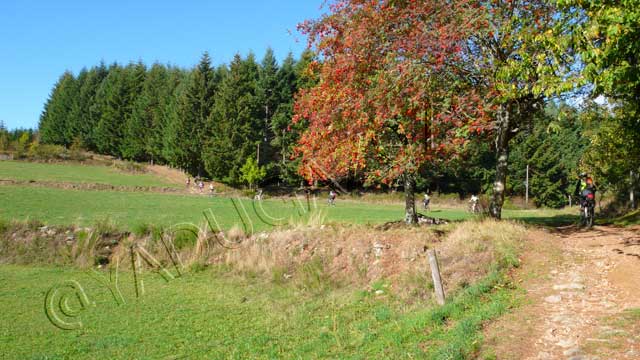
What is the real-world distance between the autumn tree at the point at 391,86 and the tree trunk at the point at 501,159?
1.54 metres

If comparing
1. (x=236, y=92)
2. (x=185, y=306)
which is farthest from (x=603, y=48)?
(x=236, y=92)

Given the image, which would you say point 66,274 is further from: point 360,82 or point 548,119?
point 548,119

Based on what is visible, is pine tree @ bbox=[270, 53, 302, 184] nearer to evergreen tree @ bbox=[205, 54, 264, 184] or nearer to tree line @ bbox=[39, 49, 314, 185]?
tree line @ bbox=[39, 49, 314, 185]

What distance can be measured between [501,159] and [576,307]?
9027 mm

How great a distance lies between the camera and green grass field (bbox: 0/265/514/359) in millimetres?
8625

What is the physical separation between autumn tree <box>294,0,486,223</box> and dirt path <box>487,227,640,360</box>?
471 cm

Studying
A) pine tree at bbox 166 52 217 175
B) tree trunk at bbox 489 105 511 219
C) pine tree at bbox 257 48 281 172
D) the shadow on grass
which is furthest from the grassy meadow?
pine tree at bbox 166 52 217 175

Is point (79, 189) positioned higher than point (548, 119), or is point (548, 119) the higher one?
point (548, 119)

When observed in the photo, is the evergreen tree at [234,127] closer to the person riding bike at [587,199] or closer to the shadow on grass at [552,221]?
the shadow on grass at [552,221]

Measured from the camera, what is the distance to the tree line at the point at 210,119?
202 ft

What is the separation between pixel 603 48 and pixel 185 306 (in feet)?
40.2

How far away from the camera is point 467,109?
49.3ft

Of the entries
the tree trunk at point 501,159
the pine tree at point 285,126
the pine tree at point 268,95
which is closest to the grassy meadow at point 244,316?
the tree trunk at point 501,159

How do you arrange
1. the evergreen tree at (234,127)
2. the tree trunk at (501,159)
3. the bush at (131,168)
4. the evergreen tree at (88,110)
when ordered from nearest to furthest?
the tree trunk at (501,159), the evergreen tree at (234,127), the bush at (131,168), the evergreen tree at (88,110)
